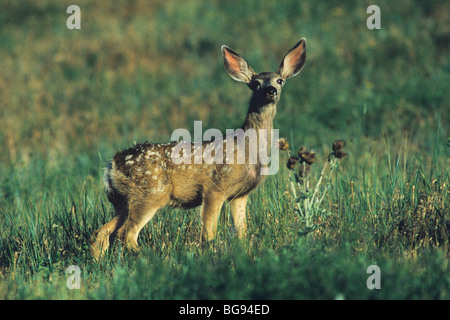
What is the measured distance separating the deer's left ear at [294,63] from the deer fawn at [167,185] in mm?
299

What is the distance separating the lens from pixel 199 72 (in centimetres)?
1529

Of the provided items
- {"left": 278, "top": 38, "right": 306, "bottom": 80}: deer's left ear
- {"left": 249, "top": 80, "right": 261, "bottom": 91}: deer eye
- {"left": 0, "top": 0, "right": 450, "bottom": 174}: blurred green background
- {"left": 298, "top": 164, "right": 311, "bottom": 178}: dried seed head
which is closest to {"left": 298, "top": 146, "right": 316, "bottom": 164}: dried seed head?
{"left": 298, "top": 164, "right": 311, "bottom": 178}: dried seed head

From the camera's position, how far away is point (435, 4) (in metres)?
16.7

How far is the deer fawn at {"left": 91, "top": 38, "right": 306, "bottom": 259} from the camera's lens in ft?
22.1

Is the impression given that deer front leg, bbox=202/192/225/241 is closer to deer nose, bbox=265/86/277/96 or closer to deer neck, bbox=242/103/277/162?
deer neck, bbox=242/103/277/162

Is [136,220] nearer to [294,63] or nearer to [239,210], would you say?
[239,210]

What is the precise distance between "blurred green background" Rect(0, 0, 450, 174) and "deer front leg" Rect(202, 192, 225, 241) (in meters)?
3.36

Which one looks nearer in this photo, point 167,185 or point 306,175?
point 306,175

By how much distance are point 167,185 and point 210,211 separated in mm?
521

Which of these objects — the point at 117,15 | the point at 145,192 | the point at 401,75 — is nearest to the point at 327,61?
the point at 401,75

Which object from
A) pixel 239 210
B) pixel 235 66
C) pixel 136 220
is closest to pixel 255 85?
pixel 235 66
